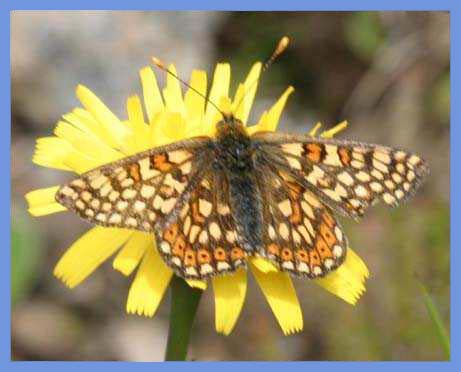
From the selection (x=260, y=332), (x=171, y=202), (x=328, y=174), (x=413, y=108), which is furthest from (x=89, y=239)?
(x=413, y=108)

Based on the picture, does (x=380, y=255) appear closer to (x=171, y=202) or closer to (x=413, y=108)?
(x=413, y=108)

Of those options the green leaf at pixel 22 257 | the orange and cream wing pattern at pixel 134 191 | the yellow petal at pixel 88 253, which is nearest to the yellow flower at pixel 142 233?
the yellow petal at pixel 88 253

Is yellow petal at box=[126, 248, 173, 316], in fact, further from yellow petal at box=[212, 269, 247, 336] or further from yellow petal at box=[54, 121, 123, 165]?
yellow petal at box=[54, 121, 123, 165]

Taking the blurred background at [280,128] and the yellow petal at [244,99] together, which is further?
the blurred background at [280,128]

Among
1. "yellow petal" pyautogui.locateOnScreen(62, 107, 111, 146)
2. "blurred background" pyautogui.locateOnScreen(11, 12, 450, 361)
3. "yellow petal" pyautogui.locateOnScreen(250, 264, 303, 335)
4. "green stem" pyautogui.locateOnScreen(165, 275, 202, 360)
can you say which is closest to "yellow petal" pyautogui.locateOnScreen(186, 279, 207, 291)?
"green stem" pyautogui.locateOnScreen(165, 275, 202, 360)

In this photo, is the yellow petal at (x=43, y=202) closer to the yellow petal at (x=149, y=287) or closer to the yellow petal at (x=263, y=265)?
the yellow petal at (x=149, y=287)

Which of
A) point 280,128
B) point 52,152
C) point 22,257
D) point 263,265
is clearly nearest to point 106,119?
point 52,152
